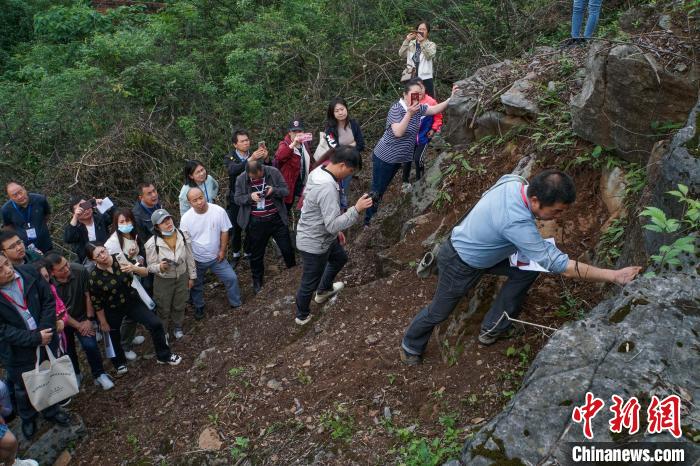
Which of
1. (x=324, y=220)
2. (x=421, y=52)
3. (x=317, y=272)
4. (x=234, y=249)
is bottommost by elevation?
(x=234, y=249)

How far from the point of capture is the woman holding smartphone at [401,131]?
21.0 ft

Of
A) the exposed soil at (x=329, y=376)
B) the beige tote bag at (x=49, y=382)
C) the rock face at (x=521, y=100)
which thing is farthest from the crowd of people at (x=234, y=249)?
the rock face at (x=521, y=100)

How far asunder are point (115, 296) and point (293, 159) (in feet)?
9.69

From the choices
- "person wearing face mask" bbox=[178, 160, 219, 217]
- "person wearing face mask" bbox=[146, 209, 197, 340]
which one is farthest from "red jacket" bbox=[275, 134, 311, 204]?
"person wearing face mask" bbox=[146, 209, 197, 340]

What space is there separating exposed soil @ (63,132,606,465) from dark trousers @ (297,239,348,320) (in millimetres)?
238

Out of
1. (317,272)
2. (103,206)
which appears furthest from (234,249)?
(317,272)

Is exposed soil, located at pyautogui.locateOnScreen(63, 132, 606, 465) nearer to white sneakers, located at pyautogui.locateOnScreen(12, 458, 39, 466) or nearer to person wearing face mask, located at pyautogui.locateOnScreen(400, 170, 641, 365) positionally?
person wearing face mask, located at pyautogui.locateOnScreen(400, 170, 641, 365)

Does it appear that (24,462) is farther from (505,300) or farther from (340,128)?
(340,128)

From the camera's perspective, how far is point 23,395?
5.24 meters

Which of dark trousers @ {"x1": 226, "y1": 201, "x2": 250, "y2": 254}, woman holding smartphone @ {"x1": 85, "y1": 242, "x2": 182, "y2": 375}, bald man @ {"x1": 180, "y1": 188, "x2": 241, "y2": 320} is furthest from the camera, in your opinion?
dark trousers @ {"x1": 226, "y1": 201, "x2": 250, "y2": 254}

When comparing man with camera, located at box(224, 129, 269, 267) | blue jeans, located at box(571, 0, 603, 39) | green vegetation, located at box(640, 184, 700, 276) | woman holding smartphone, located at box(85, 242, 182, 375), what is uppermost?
blue jeans, located at box(571, 0, 603, 39)

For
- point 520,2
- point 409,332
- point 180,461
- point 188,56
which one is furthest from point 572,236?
point 188,56

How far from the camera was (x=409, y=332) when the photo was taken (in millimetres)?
4445

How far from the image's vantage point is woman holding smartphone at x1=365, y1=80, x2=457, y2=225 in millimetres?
6402
